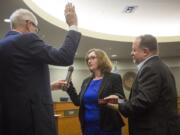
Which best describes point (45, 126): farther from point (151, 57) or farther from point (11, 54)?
point (151, 57)

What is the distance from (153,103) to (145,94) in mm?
80

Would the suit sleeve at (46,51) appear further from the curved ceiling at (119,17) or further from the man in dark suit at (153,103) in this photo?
the curved ceiling at (119,17)

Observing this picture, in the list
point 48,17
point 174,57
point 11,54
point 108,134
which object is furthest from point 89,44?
point 11,54

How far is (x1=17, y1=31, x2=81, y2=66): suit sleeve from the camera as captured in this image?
1.55m

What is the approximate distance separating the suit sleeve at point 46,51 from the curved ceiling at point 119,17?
2981 millimetres

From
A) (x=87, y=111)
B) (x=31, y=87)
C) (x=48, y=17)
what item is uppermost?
(x=48, y=17)

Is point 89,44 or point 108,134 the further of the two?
point 89,44

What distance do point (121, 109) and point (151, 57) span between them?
1.37ft

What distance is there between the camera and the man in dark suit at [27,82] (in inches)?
60.7

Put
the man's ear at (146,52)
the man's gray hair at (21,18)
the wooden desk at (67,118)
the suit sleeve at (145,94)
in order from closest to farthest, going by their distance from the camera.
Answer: the man's gray hair at (21,18) < the suit sleeve at (145,94) < the man's ear at (146,52) < the wooden desk at (67,118)

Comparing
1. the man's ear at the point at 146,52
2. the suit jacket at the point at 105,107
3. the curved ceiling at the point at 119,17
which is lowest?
the suit jacket at the point at 105,107

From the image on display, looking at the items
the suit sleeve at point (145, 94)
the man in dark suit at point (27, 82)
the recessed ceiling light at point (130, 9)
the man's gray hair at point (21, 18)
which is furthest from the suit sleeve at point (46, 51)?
the recessed ceiling light at point (130, 9)

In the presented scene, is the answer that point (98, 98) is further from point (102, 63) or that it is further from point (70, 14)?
point (70, 14)

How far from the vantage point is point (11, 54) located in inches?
62.1
